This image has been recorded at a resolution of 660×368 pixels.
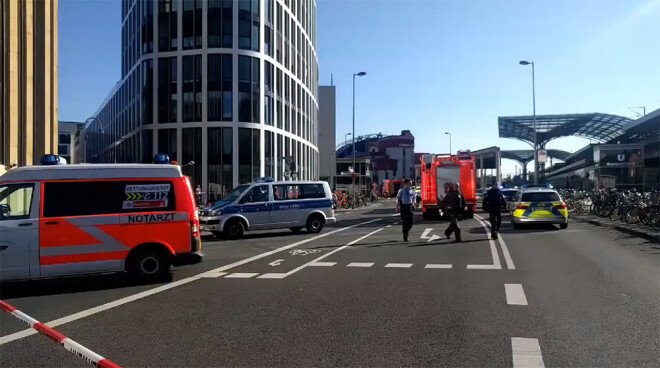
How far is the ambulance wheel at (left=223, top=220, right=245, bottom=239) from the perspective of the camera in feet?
58.4

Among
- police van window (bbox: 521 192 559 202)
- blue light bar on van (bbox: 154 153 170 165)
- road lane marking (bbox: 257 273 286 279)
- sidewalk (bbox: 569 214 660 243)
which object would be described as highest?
blue light bar on van (bbox: 154 153 170 165)

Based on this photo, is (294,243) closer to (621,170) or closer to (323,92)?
(621,170)

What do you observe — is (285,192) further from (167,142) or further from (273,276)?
(167,142)

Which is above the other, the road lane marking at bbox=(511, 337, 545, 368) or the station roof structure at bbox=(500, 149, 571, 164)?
the station roof structure at bbox=(500, 149, 571, 164)

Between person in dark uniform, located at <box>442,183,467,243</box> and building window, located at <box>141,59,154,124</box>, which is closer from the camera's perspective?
person in dark uniform, located at <box>442,183,467,243</box>

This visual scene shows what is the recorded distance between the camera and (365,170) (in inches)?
3669

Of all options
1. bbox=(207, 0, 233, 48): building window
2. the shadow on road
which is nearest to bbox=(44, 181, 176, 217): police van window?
the shadow on road

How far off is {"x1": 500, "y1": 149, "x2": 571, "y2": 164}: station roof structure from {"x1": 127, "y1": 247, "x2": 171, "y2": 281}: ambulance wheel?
99.0 meters

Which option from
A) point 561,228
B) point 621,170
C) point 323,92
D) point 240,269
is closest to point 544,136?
point 621,170

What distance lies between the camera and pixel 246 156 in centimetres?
4400

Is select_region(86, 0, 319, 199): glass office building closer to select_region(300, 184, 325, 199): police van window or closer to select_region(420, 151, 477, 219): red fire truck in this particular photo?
select_region(420, 151, 477, 219): red fire truck

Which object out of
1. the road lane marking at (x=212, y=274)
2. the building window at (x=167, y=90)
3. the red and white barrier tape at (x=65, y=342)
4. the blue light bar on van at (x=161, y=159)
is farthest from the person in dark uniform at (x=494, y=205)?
the building window at (x=167, y=90)

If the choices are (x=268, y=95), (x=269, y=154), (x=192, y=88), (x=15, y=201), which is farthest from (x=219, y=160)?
(x=15, y=201)

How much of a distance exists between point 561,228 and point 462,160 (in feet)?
23.5
